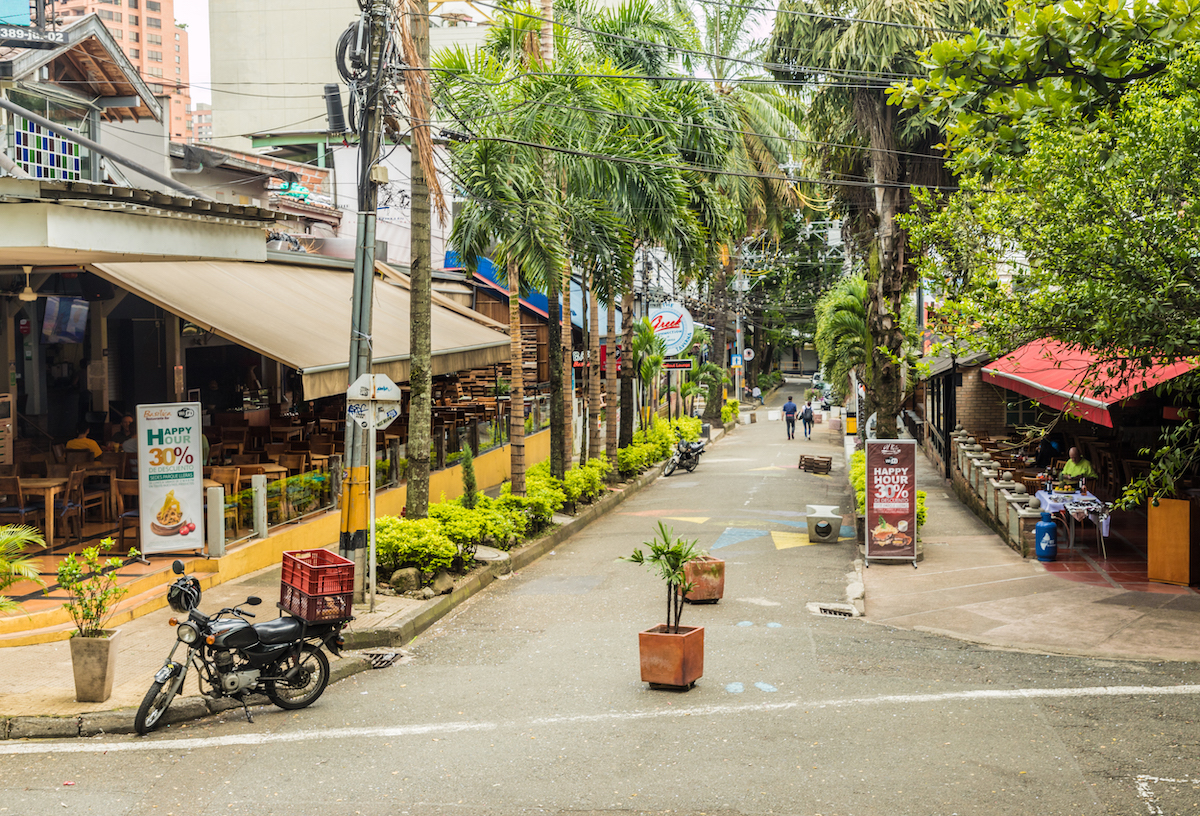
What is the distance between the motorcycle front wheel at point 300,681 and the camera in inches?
355

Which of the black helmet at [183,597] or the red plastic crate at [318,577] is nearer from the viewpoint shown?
the black helmet at [183,597]

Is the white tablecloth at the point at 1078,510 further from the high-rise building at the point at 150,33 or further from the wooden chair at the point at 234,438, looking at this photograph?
the high-rise building at the point at 150,33

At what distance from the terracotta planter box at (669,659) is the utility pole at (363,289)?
421 centimetres

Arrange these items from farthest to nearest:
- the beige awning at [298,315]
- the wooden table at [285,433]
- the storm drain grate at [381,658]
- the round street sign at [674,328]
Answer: the round street sign at [674,328], the wooden table at [285,433], the beige awning at [298,315], the storm drain grate at [381,658]

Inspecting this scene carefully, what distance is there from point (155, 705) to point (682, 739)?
161 inches

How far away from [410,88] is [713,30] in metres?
23.1

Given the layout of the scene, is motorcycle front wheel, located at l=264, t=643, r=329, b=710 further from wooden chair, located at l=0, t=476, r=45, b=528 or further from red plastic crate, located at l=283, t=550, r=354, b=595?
wooden chair, located at l=0, t=476, r=45, b=528

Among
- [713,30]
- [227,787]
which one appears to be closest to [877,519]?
[227,787]

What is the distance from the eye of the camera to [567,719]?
886 centimetres

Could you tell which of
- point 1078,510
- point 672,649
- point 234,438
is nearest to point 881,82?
point 1078,510

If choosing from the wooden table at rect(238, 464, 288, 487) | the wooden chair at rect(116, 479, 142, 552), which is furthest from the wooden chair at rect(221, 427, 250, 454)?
the wooden chair at rect(116, 479, 142, 552)

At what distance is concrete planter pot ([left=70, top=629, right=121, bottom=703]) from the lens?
8.64 metres

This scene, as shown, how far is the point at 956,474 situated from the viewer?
81.4 feet

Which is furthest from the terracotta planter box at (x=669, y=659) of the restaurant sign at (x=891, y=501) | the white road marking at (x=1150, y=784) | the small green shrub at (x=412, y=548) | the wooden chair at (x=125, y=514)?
the restaurant sign at (x=891, y=501)
